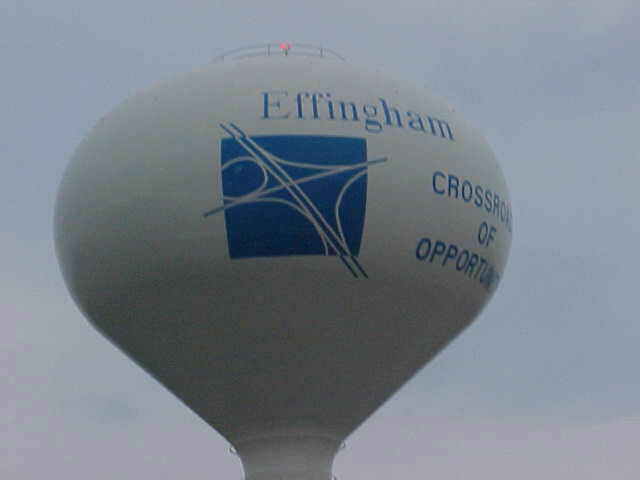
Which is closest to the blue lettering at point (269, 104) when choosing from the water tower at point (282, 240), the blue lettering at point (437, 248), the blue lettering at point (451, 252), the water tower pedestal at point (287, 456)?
the water tower at point (282, 240)

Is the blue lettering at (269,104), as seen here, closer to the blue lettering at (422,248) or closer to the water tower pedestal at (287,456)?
the blue lettering at (422,248)

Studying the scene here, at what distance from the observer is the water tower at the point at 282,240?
1669 centimetres

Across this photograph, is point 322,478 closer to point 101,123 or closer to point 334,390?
point 334,390

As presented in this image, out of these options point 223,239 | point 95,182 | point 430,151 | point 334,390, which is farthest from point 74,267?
point 430,151

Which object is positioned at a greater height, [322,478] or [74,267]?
[74,267]

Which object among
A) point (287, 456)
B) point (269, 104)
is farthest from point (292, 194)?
point (287, 456)

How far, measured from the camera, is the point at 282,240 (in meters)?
16.7

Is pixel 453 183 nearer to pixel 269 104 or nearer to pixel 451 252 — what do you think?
pixel 451 252

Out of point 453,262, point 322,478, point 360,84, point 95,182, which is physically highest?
point 360,84

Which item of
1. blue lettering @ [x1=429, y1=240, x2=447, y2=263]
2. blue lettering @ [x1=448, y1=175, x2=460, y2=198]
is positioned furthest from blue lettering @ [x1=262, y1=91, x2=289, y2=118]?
blue lettering @ [x1=429, y1=240, x2=447, y2=263]

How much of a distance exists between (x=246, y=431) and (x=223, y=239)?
3120mm

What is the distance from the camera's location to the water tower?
16688 millimetres

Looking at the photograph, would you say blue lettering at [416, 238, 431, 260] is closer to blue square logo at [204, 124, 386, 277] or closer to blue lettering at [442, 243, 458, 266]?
blue lettering at [442, 243, 458, 266]

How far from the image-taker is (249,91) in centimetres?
1736
